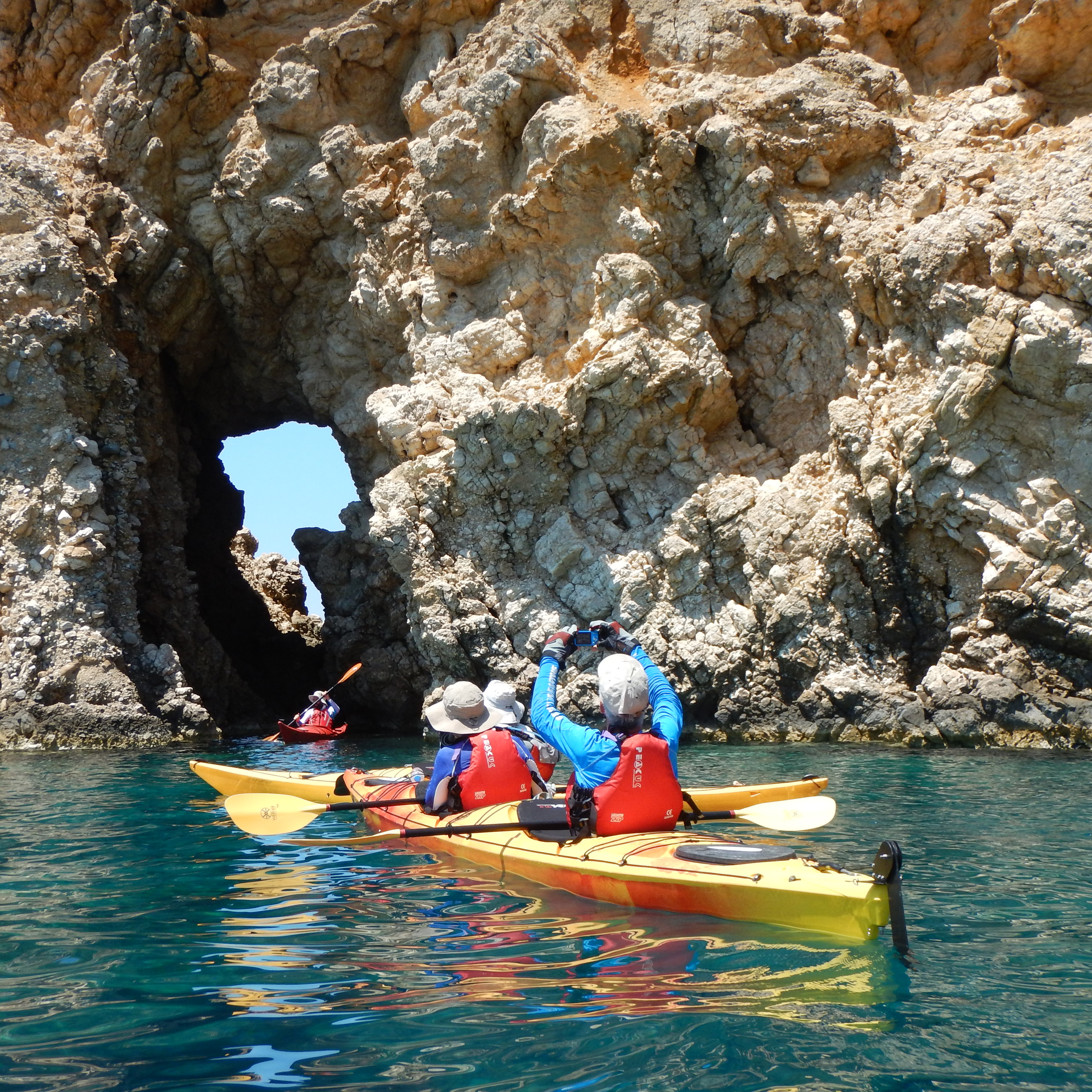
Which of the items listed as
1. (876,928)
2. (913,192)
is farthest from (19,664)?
(913,192)

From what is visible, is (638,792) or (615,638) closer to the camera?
(638,792)

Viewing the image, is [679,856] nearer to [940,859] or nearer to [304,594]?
[940,859]

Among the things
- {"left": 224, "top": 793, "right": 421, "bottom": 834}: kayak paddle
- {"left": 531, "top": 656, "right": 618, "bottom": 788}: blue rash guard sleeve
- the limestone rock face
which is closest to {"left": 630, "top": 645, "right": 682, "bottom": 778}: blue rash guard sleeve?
{"left": 531, "top": 656, "right": 618, "bottom": 788}: blue rash guard sleeve

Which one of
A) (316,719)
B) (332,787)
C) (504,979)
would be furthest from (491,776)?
(316,719)

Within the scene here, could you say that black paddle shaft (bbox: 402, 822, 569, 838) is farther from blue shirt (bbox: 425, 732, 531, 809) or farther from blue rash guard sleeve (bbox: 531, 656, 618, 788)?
blue shirt (bbox: 425, 732, 531, 809)

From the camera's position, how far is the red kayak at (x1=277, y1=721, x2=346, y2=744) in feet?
59.9

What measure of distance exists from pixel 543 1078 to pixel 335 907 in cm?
269

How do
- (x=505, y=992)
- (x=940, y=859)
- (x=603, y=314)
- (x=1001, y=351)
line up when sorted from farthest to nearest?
(x=603, y=314), (x=1001, y=351), (x=940, y=859), (x=505, y=992)

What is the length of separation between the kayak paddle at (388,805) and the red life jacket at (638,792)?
328mm

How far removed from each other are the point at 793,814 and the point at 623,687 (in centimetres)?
135

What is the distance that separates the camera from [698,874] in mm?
4891

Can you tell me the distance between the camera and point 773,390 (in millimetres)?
17438

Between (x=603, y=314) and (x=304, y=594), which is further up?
(x=603, y=314)

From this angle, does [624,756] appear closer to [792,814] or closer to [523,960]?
[792,814]
